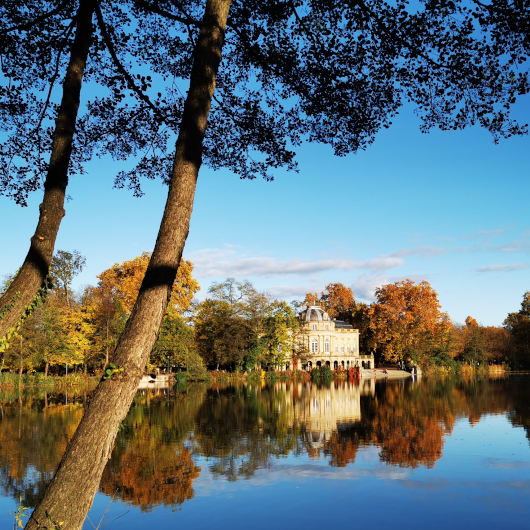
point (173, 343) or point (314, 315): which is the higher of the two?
point (314, 315)

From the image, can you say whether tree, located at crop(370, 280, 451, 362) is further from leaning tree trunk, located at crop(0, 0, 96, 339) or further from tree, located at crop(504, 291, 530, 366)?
leaning tree trunk, located at crop(0, 0, 96, 339)

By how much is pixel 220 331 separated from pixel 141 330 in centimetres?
3488

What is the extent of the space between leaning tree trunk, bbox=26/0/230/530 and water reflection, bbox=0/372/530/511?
17.1 ft

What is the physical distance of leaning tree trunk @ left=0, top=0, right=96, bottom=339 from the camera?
4066 millimetres

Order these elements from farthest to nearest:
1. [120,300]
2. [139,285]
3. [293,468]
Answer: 1. [139,285]
2. [120,300]
3. [293,468]

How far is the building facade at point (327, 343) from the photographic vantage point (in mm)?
51969

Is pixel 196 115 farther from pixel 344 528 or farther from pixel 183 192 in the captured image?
pixel 344 528

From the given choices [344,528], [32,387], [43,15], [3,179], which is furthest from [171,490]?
[32,387]

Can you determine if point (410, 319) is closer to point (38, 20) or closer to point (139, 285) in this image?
point (139, 285)

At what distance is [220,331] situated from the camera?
37469mm

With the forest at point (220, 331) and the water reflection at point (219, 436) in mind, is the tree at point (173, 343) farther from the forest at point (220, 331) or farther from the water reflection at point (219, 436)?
the water reflection at point (219, 436)

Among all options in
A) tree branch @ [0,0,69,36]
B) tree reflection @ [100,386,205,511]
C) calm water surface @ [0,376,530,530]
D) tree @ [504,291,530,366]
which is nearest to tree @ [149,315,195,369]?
calm water surface @ [0,376,530,530]

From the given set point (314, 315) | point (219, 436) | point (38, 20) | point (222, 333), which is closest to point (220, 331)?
point (222, 333)

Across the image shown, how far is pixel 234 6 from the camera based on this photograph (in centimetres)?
584
